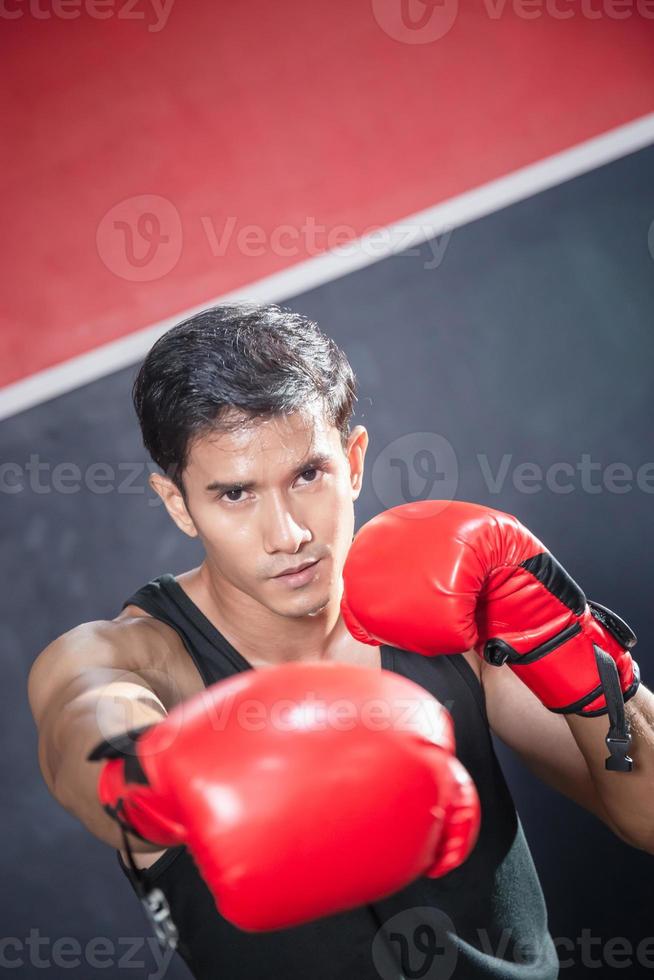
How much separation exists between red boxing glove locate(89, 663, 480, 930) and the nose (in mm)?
450

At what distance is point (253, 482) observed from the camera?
131cm

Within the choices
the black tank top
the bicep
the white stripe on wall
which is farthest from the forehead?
the white stripe on wall

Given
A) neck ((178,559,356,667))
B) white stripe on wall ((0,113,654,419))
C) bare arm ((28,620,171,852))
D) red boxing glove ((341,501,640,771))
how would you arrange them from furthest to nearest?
white stripe on wall ((0,113,654,419))
neck ((178,559,356,667))
red boxing glove ((341,501,640,771))
bare arm ((28,620,171,852))

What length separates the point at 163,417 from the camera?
141 centimetres

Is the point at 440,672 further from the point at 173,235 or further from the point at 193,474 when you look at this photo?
the point at 173,235

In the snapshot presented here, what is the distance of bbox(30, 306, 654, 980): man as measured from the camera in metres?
1.25

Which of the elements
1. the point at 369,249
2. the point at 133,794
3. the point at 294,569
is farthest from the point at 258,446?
the point at 369,249

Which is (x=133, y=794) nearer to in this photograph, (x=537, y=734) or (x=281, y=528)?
(x=281, y=528)

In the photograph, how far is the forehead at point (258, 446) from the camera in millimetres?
1308

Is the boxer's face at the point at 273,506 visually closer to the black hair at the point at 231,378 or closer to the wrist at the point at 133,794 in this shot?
the black hair at the point at 231,378

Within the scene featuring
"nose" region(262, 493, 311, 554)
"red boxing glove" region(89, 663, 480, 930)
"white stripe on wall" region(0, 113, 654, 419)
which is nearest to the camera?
"red boxing glove" region(89, 663, 480, 930)

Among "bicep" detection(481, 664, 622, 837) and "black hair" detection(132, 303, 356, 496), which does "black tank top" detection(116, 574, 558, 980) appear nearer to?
"bicep" detection(481, 664, 622, 837)

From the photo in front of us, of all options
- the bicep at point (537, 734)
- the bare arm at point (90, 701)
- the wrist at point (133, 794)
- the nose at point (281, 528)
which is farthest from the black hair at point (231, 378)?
the wrist at point (133, 794)

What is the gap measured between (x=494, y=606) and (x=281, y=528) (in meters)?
0.31
